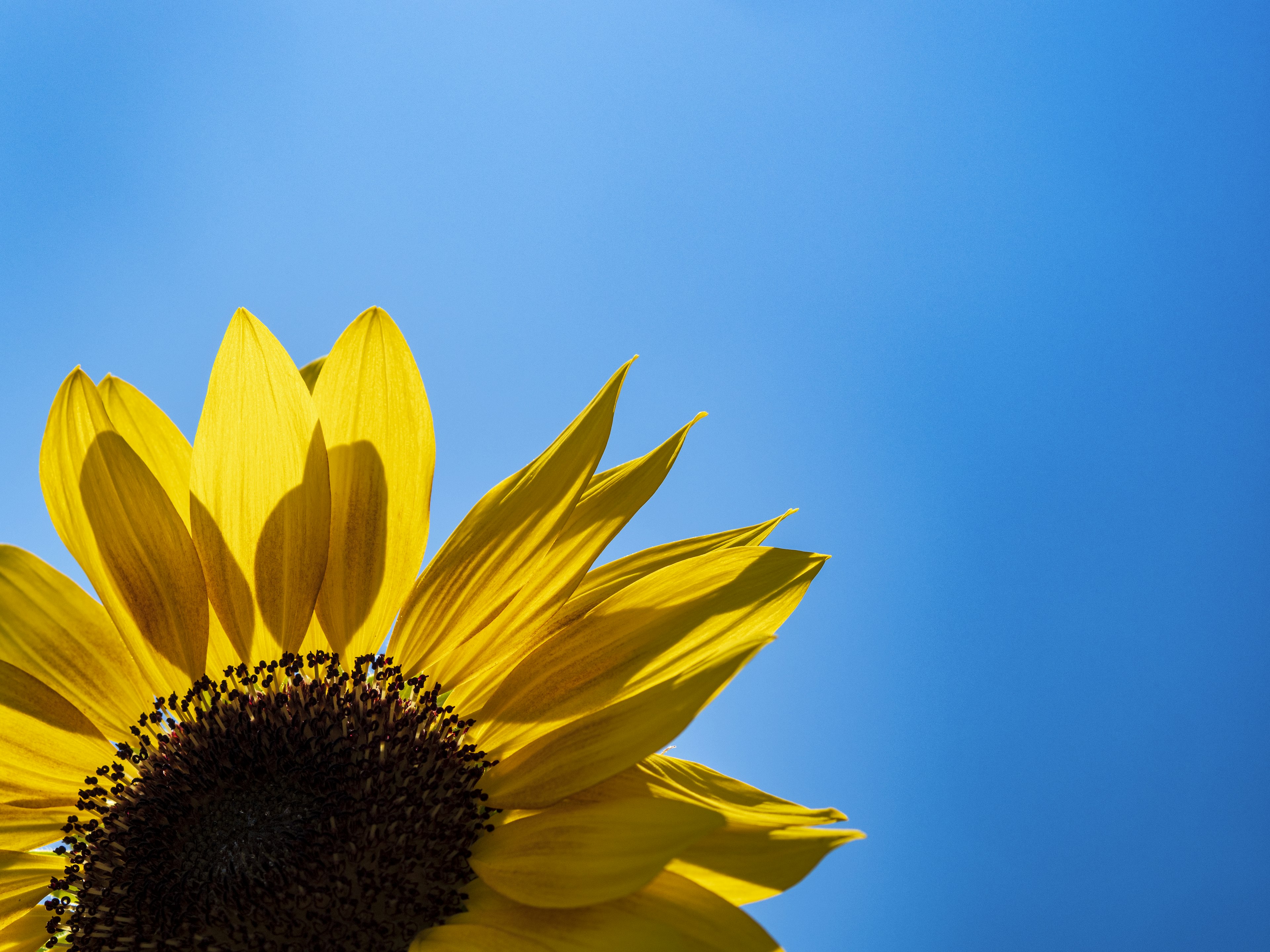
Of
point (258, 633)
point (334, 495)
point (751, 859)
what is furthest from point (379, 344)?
point (751, 859)

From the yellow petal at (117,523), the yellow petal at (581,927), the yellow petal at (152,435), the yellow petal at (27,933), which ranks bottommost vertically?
the yellow petal at (27,933)

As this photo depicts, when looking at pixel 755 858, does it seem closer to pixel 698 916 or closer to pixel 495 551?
pixel 698 916

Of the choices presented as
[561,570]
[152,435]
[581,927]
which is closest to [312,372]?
[152,435]

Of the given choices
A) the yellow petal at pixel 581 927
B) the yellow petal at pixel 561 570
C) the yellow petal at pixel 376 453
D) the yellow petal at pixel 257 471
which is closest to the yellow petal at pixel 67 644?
the yellow petal at pixel 257 471

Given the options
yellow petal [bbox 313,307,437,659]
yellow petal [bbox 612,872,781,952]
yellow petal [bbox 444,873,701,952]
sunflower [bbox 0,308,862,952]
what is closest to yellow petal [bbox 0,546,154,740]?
sunflower [bbox 0,308,862,952]

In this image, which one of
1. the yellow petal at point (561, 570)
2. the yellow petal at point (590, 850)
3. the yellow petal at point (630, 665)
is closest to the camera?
the yellow petal at point (590, 850)

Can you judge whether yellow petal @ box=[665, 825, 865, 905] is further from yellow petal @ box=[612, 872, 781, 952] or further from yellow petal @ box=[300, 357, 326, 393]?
yellow petal @ box=[300, 357, 326, 393]

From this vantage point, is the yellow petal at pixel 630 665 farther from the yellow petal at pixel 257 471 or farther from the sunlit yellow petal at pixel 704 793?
the yellow petal at pixel 257 471

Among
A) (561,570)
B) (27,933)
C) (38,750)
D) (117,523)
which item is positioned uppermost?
(561,570)
